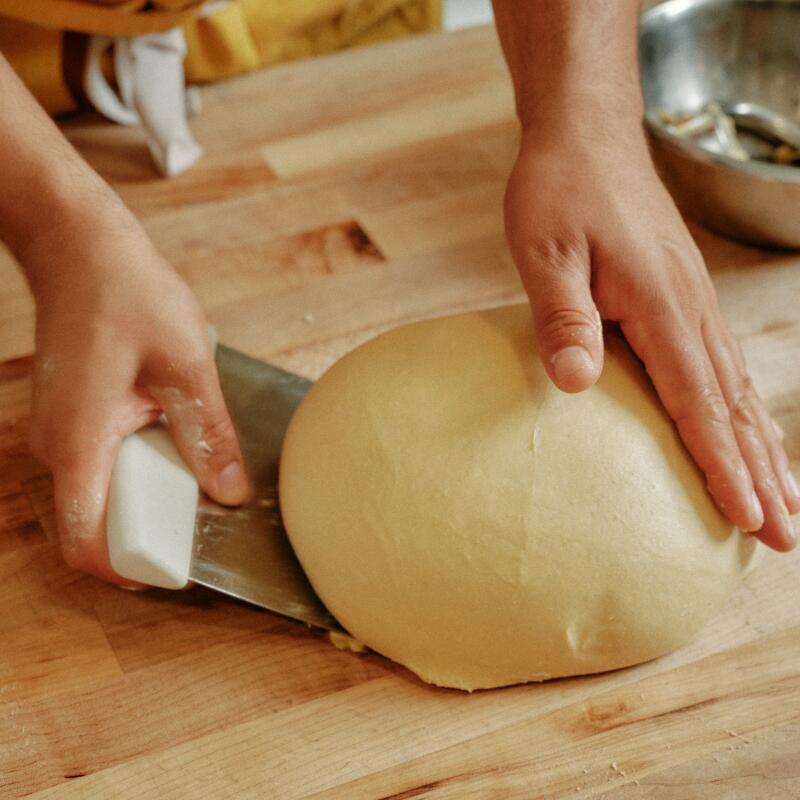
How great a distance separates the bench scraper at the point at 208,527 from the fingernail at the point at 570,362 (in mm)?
392

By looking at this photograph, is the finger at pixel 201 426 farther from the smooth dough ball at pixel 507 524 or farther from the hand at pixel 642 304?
the hand at pixel 642 304

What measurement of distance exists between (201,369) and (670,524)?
1.83 feet

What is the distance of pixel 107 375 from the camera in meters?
1.11

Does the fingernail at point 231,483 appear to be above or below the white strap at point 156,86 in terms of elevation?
below

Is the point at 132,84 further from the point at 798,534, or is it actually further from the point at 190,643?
the point at 798,534

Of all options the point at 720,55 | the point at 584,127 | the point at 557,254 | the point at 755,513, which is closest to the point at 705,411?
the point at 755,513

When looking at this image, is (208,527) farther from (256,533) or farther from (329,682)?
(329,682)

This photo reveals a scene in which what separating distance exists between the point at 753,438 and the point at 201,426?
64 centimetres

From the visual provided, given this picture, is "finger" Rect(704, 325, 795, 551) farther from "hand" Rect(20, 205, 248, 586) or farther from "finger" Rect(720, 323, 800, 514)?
"hand" Rect(20, 205, 248, 586)

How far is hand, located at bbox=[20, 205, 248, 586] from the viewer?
3.59ft

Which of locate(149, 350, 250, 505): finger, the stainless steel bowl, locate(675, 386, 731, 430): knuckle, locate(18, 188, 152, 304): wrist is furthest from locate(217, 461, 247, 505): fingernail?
the stainless steel bowl

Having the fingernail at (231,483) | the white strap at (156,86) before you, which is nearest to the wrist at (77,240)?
the fingernail at (231,483)

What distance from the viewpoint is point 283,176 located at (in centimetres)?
180

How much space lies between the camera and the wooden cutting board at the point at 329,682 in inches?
40.3
